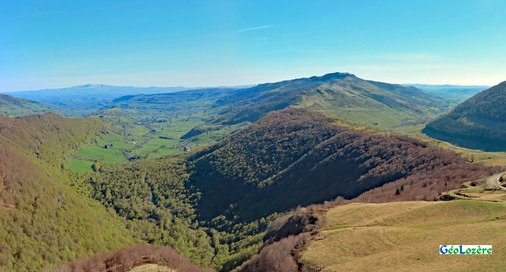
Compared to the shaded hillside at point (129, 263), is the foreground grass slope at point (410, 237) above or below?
above

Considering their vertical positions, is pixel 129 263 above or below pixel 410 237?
below

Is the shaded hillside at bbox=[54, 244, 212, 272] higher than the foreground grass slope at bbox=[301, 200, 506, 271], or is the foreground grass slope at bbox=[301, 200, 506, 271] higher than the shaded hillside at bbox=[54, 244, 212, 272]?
the foreground grass slope at bbox=[301, 200, 506, 271]

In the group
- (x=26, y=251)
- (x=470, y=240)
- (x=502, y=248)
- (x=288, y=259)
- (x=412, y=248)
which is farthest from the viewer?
(x=26, y=251)

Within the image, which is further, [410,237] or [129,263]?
[129,263]

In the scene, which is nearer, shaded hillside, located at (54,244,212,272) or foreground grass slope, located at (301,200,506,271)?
foreground grass slope, located at (301,200,506,271)

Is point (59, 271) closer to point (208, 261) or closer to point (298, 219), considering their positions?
point (208, 261)

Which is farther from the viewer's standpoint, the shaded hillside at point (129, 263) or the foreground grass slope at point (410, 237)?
the shaded hillside at point (129, 263)

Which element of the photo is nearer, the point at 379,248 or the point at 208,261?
the point at 379,248

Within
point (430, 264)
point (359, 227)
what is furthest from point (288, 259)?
point (430, 264)
